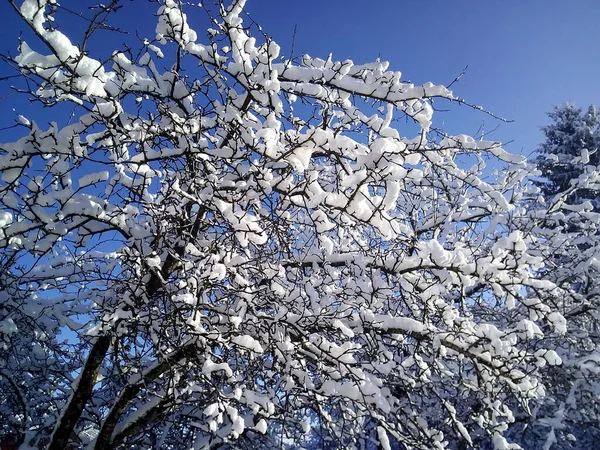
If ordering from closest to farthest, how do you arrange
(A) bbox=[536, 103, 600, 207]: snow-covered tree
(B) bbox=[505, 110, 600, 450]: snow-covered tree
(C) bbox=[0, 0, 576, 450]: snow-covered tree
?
1. (C) bbox=[0, 0, 576, 450]: snow-covered tree
2. (B) bbox=[505, 110, 600, 450]: snow-covered tree
3. (A) bbox=[536, 103, 600, 207]: snow-covered tree

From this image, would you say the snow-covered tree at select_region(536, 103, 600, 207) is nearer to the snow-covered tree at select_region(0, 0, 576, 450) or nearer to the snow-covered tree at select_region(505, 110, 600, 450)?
the snow-covered tree at select_region(505, 110, 600, 450)

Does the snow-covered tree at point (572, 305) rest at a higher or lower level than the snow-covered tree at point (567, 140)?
lower

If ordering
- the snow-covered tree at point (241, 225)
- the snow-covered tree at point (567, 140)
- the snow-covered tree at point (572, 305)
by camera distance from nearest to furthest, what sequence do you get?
the snow-covered tree at point (241, 225) < the snow-covered tree at point (572, 305) < the snow-covered tree at point (567, 140)

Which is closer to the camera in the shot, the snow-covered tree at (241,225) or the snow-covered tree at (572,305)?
the snow-covered tree at (241,225)

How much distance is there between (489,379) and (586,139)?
17500 millimetres

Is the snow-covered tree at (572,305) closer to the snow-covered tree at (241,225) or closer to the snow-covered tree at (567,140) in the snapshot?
the snow-covered tree at (241,225)

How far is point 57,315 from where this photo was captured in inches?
162

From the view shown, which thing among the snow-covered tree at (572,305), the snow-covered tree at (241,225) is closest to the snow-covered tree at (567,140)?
the snow-covered tree at (572,305)

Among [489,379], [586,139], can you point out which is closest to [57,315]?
[489,379]

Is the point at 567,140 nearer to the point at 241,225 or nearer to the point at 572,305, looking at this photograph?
the point at 572,305

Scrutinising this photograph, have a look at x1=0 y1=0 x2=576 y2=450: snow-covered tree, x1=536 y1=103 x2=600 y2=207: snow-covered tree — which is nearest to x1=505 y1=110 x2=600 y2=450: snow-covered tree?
x1=0 y1=0 x2=576 y2=450: snow-covered tree

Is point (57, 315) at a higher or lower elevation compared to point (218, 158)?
lower

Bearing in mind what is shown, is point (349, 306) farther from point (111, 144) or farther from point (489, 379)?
point (111, 144)

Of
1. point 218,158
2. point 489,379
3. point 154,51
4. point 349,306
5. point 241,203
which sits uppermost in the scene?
point 154,51
